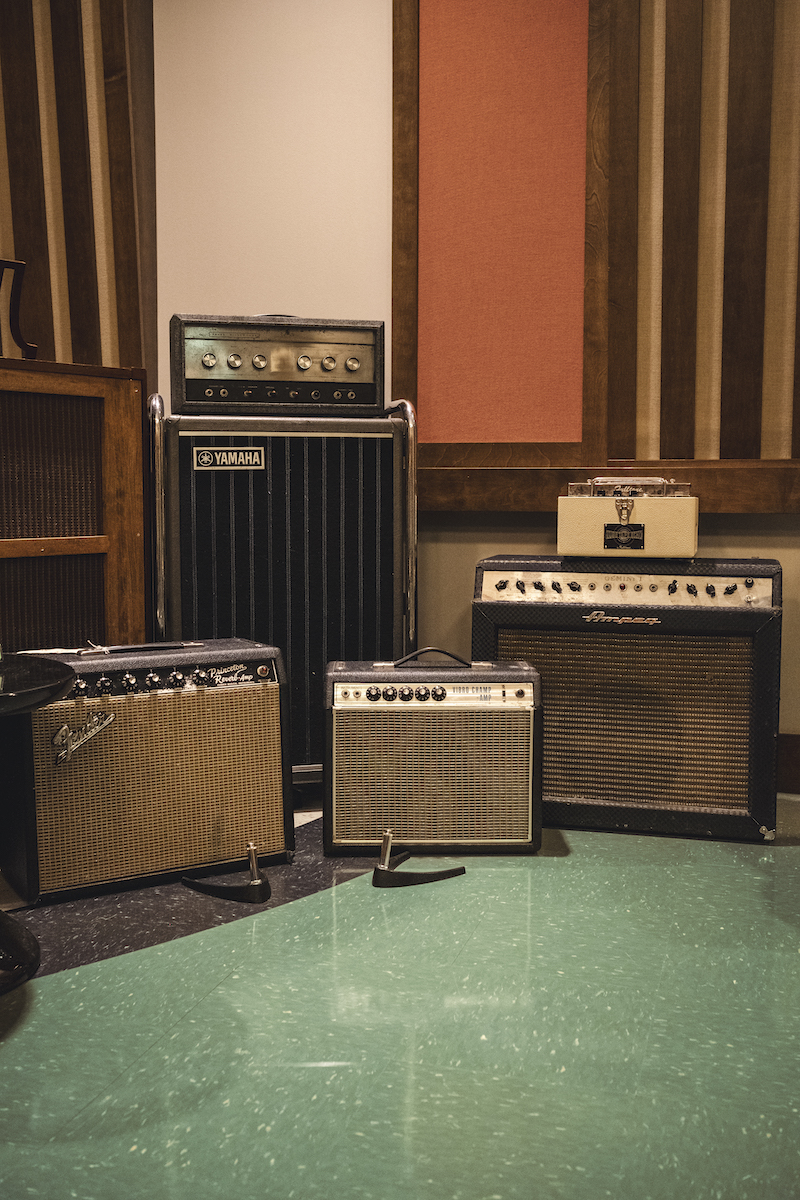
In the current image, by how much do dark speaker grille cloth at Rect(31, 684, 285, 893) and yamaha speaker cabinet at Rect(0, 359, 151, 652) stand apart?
1.34ft

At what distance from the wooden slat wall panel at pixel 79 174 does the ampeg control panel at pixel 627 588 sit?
1377mm

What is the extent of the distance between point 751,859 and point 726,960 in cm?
54

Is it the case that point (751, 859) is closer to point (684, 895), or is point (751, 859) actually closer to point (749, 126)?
A: point (684, 895)

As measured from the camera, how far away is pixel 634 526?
7.72ft

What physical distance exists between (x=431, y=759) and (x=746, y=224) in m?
1.68

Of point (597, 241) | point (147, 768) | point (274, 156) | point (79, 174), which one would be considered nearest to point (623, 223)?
point (597, 241)

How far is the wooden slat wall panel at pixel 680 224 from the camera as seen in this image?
2660 mm

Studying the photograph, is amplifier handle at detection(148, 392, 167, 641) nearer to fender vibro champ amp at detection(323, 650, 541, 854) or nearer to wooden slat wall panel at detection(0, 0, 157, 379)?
fender vibro champ amp at detection(323, 650, 541, 854)

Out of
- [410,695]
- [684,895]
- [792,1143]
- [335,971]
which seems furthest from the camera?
[410,695]

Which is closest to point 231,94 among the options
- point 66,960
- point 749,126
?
point 749,126

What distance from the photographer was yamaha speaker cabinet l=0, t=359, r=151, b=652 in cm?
214

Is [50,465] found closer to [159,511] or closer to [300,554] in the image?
[159,511]

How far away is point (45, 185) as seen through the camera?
9.25 feet

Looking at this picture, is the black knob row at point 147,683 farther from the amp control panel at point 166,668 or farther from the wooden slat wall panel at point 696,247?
the wooden slat wall panel at point 696,247
